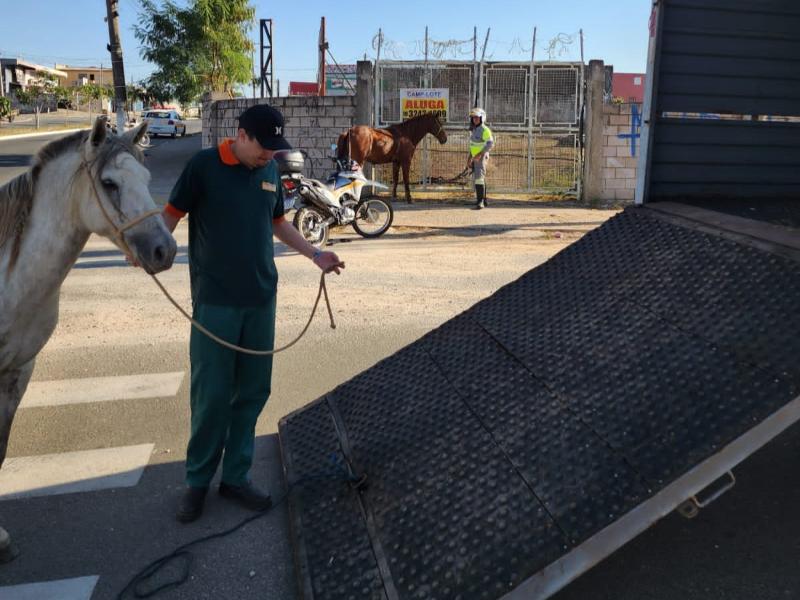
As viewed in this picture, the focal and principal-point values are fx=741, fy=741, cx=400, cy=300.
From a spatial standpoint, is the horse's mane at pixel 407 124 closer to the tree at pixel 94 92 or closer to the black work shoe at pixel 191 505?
the black work shoe at pixel 191 505

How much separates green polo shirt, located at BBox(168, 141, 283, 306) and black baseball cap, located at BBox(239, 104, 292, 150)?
0.70ft

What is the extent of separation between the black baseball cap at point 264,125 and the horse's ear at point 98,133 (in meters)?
0.63

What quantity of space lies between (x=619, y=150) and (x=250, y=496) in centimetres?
1558

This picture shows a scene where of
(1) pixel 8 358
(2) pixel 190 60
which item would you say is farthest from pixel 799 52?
(2) pixel 190 60

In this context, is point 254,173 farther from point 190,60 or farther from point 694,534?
point 190,60

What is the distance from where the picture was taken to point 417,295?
28.6 feet

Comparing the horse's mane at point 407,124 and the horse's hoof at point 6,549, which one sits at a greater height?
the horse's mane at point 407,124

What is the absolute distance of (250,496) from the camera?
12.9ft

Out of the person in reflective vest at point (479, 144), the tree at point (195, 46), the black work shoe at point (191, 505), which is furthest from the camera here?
the tree at point (195, 46)

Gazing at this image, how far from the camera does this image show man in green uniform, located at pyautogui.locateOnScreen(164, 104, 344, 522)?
3.62 metres

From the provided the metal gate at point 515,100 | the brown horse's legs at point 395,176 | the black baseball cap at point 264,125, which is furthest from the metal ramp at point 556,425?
the metal gate at point 515,100

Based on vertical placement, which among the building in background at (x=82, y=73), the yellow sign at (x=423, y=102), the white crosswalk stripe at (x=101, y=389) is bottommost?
the white crosswalk stripe at (x=101, y=389)

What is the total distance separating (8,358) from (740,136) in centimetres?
487

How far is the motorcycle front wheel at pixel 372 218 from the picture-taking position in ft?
42.2
